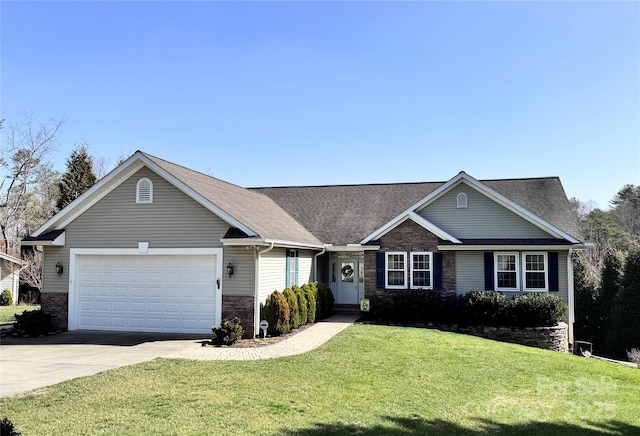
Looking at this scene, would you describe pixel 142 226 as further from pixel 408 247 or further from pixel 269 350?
pixel 408 247

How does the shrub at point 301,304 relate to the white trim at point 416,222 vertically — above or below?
below

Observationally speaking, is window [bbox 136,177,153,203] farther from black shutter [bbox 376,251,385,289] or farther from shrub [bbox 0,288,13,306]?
shrub [bbox 0,288,13,306]

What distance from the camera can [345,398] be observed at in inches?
329

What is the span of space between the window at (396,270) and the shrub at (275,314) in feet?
20.2

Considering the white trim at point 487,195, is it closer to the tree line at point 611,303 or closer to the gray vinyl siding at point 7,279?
the tree line at point 611,303

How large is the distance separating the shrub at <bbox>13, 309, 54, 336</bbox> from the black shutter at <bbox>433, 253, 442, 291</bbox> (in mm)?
13751

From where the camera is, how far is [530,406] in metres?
8.48

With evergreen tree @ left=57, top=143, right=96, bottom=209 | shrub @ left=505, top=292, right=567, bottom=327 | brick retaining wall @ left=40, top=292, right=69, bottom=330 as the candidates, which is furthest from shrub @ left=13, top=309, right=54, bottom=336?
evergreen tree @ left=57, top=143, right=96, bottom=209

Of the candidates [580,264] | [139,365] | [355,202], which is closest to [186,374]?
[139,365]

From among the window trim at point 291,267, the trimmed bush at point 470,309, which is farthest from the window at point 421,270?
the window trim at point 291,267

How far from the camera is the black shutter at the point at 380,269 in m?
20.1

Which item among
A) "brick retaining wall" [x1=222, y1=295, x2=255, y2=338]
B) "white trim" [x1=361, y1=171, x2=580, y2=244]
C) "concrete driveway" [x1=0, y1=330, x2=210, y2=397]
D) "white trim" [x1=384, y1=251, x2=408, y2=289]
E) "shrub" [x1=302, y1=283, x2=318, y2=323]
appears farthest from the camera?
"white trim" [x1=384, y1=251, x2=408, y2=289]

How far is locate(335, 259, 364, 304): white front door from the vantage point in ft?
76.1

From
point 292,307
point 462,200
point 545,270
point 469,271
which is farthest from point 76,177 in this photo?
point 545,270
